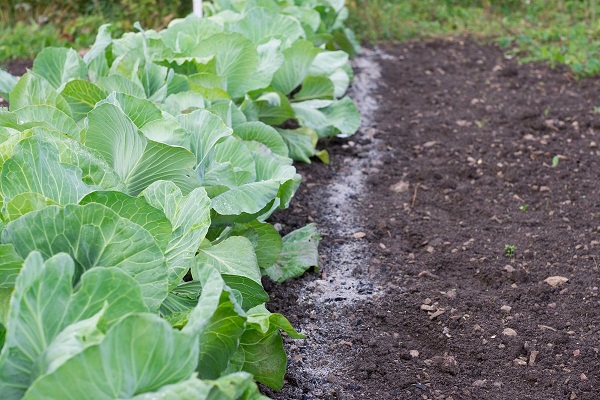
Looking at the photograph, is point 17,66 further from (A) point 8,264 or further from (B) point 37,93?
(A) point 8,264

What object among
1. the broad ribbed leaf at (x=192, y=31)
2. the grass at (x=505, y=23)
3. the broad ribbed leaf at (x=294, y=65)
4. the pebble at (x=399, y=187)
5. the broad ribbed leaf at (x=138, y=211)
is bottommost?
the grass at (x=505, y=23)

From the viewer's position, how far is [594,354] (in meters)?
2.82

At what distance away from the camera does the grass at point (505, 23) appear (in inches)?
286

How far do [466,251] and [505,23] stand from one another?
537 centimetres

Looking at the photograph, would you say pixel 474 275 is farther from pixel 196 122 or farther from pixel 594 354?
pixel 196 122

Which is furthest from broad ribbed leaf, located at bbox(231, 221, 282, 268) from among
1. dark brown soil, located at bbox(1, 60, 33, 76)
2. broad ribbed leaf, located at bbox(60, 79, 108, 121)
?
dark brown soil, located at bbox(1, 60, 33, 76)

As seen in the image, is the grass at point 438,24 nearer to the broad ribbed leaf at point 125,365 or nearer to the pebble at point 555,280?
the pebble at point 555,280

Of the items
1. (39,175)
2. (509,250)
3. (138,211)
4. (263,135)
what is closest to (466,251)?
(509,250)

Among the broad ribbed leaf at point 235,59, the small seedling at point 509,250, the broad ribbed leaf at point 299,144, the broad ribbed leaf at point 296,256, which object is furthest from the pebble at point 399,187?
the broad ribbed leaf at point 296,256

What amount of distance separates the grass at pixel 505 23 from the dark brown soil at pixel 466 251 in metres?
0.99

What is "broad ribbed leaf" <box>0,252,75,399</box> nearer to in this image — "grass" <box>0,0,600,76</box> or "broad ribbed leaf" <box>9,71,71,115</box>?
"broad ribbed leaf" <box>9,71,71,115</box>

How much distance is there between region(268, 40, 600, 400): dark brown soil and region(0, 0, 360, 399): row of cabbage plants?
1.33 ft

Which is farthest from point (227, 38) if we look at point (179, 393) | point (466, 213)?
point (179, 393)

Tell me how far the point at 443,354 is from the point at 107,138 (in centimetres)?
145
